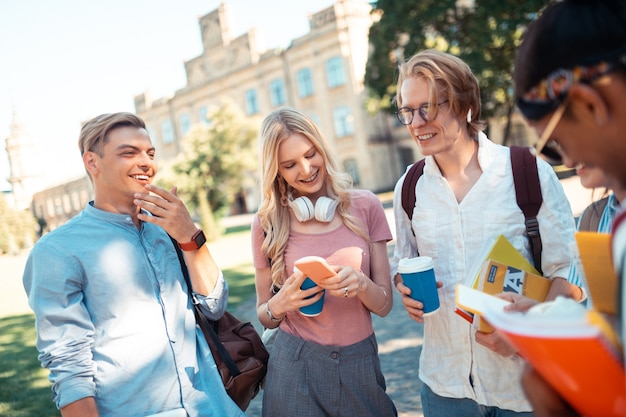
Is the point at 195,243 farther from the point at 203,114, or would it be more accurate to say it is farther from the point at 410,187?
the point at 203,114

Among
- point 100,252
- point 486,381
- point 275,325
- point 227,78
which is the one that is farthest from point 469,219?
point 227,78

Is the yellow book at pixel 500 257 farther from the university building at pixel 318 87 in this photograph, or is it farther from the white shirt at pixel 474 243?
the university building at pixel 318 87

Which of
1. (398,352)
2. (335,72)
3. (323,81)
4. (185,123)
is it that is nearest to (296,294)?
(398,352)

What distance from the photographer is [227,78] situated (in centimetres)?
3809

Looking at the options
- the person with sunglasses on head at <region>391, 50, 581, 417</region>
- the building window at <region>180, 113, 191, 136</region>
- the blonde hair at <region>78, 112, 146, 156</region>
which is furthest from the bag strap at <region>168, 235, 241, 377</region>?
→ the building window at <region>180, 113, 191, 136</region>

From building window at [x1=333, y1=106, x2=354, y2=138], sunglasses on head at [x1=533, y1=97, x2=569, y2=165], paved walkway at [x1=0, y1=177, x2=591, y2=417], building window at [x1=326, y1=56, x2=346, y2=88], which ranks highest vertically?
building window at [x1=326, y1=56, x2=346, y2=88]

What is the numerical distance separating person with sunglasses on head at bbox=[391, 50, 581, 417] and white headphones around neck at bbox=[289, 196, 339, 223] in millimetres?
417

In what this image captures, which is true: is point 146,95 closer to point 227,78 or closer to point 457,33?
point 227,78

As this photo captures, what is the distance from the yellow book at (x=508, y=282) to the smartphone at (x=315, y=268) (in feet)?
1.90

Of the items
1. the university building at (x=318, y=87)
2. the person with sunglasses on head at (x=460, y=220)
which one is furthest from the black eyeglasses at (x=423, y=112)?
the university building at (x=318, y=87)

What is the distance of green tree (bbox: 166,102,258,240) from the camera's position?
2558cm

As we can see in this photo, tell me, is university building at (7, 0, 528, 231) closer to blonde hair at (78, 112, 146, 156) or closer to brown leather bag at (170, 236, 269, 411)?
brown leather bag at (170, 236, 269, 411)

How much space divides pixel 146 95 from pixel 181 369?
1783 inches

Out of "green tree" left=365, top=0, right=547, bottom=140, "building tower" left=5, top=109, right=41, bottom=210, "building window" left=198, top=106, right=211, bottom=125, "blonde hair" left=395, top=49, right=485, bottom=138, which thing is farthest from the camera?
"building tower" left=5, top=109, right=41, bottom=210
